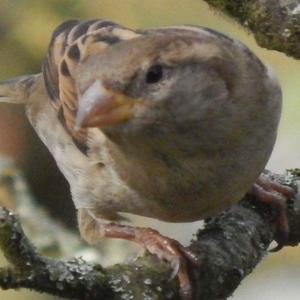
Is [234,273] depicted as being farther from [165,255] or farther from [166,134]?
[166,134]

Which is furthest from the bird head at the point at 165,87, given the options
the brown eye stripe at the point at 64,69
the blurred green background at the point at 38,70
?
the blurred green background at the point at 38,70

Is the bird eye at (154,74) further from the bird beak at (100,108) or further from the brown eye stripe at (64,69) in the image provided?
the brown eye stripe at (64,69)

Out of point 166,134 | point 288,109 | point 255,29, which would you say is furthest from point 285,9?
point 288,109

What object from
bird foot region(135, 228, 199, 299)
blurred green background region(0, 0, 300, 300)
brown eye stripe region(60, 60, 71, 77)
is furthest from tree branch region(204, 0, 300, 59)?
blurred green background region(0, 0, 300, 300)

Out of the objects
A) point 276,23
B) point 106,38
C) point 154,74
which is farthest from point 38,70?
point 154,74

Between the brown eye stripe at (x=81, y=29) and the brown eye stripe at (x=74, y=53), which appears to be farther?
the brown eye stripe at (x=81, y=29)

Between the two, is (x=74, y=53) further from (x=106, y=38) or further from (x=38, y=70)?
(x=38, y=70)
